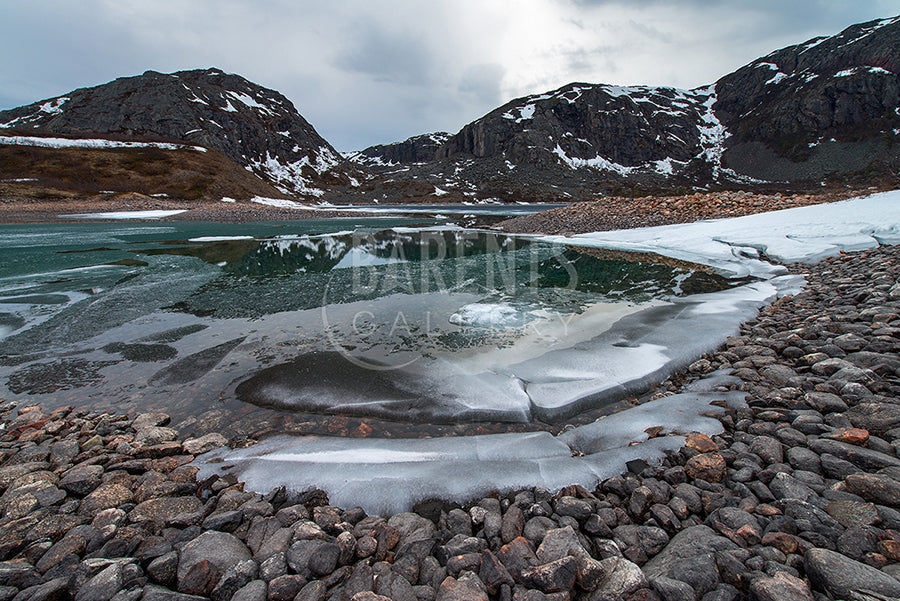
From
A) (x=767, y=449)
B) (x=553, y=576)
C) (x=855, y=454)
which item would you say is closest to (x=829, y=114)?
(x=855, y=454)

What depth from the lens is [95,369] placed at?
6199mm

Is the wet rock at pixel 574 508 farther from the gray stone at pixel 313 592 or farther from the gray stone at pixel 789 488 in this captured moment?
the gray stone at pixel 313 592

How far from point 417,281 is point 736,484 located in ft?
35.0

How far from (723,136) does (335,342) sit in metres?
233

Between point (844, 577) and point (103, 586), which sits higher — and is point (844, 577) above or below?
above

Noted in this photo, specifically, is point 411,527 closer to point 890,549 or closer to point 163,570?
point 163,570

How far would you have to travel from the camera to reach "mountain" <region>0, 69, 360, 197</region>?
114938 millimetres

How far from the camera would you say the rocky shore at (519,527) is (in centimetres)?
224

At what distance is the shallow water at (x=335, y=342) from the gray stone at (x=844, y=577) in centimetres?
271

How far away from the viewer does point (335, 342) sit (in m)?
7.34

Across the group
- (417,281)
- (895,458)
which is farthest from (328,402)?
(417,281)

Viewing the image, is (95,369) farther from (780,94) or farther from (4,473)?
(780,94)

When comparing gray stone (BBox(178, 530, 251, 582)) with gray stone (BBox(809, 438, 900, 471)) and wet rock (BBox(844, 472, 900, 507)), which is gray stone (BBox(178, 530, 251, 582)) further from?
gray stone (BBox(809, 438, 900, 471))

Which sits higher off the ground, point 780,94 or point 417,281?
point 780,94
